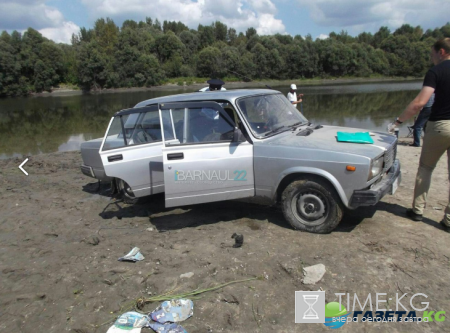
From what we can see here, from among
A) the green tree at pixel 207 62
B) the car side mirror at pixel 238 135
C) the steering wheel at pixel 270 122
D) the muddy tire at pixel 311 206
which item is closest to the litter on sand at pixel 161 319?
the muddy tire at pixel 311 206

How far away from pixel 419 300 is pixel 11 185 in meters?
8.45

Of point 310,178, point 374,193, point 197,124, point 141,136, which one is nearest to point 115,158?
point 141,136

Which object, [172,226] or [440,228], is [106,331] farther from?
[440,228]

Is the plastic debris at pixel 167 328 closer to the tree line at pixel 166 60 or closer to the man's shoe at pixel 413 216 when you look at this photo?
the man's shoe at pixel 413 216

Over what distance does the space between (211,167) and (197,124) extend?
79cm

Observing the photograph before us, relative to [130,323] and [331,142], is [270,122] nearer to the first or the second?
[331,142]

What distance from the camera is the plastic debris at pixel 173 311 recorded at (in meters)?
3.25

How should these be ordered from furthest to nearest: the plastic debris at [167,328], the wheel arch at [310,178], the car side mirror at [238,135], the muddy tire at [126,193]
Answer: the muddy tire at [126,193] → the car side mirror at [238,135] → the wheel arch at [310,178] → the plastic debris at [167,328]

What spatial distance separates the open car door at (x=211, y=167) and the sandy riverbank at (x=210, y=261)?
1.94 feet

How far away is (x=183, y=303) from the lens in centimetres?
342

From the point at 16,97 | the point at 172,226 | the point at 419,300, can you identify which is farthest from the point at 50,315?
the point at 16,97

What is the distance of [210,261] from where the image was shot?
423 centimetres

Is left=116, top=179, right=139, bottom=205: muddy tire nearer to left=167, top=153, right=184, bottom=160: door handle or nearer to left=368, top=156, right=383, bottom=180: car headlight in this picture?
left=167, top=153, right=184, bottom=160: door handle

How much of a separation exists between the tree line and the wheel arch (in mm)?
47223
